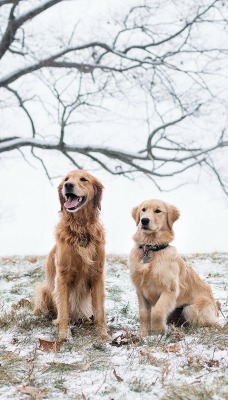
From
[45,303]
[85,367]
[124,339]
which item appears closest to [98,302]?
[124,339]

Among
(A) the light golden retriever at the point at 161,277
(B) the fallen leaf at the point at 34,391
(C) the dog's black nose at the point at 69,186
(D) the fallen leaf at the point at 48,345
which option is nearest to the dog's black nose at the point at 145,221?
(A) the light golden retriever at the point at 161,277

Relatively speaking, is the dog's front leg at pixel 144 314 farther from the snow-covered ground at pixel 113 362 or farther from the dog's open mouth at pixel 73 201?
the dog's open mouth at pixel 73 201

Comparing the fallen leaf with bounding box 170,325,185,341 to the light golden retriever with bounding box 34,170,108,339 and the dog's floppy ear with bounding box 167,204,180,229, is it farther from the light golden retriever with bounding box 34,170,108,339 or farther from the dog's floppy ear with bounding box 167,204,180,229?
the dog's floppy ear with bounding box 167,204,180,229

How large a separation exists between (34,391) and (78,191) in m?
2.28

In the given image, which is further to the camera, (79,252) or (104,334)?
(79,252)

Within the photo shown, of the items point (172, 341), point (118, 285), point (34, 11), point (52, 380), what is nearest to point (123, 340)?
point (172, 341)

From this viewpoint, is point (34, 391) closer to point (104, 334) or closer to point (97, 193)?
point (104, 334)

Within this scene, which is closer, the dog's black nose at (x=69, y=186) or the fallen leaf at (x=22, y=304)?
the dog's black nose at (x=69, y=186)

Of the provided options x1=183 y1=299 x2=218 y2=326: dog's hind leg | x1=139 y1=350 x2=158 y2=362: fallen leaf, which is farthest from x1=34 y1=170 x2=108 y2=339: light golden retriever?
x1=139 y1=350 x2=158 y2=362: fallen leaf

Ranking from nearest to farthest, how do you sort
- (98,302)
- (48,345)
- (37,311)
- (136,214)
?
(48,345) → (98,302) → (136,214) → (37,311)

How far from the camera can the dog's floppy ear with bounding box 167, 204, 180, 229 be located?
16.4ft

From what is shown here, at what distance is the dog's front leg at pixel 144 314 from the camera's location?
4715 millimetres

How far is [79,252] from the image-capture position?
15.9 ft

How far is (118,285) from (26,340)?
292 cm
